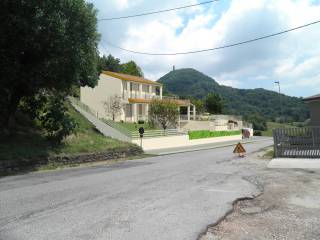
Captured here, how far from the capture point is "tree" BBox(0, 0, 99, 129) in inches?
714

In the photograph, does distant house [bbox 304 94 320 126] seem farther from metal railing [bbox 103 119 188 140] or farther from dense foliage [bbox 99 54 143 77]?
dense foliage [bbox 99 54 143 77]

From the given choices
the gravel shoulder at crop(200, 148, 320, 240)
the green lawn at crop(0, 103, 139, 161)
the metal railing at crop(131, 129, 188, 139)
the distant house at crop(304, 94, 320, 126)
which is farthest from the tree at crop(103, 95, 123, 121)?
the gravel shoulder at crop(200, 148, 320, 240)

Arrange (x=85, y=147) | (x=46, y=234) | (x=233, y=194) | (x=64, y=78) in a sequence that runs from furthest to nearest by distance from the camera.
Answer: (x=85, y=147) < (x=64, y=78) < (x=233, y=194) < (x=46, y=234)

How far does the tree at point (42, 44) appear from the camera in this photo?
18.1 metres

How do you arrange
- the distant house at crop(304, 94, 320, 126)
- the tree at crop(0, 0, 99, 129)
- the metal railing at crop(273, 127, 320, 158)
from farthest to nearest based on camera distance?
the distant house at crop(304, 94, 320, 126) < the metal railing at crop(273, 127, 320, 158) < the tree at crop(0, 0, 99, 129)

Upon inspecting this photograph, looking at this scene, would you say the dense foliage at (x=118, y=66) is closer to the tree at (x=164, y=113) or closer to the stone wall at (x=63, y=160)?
the tree at (x=164, y=113)

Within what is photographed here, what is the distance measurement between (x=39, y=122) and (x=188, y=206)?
701 inches

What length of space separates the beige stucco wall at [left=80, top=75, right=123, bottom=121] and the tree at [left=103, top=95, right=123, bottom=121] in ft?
7.44

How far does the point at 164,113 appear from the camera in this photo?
46.3 metres

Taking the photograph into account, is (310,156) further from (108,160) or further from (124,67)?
(124,67)

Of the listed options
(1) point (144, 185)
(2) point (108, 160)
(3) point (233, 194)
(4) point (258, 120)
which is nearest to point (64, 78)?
(2) point (108, 160)

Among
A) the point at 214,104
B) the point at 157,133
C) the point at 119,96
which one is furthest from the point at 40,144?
the point at 214,104

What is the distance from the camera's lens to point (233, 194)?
11.3 m

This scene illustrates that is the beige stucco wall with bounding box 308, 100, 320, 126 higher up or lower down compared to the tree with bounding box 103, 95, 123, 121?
lower down
